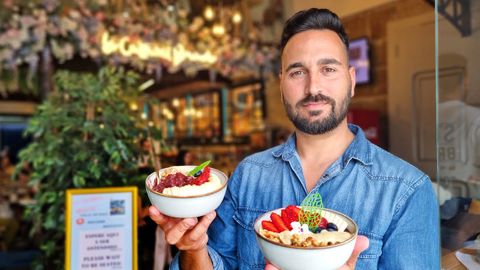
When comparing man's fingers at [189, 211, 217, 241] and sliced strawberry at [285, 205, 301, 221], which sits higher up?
sliced strawberry at [285, 205, 301, 221]

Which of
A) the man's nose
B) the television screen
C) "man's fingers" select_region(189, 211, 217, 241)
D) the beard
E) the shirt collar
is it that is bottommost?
"man's fingers" select_region(189, 211, 217, 241)

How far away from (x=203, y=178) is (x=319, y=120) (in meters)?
0.37

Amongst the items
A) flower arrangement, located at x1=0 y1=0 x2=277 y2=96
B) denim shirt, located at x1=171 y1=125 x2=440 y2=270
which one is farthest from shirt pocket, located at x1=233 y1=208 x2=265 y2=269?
flower arrangement, located at x1=0 y1=0 x2=277 y2=96

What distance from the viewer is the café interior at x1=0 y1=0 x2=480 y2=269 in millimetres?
1461

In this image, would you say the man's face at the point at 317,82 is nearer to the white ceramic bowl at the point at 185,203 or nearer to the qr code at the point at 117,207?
the white ceramic bowl at the point at 185,203

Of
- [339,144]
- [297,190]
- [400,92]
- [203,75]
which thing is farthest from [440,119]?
[203,75]

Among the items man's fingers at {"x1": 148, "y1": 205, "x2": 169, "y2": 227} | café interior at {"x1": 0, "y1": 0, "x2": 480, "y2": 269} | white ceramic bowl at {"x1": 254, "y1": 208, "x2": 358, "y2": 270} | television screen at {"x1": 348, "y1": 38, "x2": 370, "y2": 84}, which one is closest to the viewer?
white ceramic bowl at {"x1": 254, "y1": 208, "x2": 358, "y2": 270}

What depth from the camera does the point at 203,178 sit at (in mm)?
1142

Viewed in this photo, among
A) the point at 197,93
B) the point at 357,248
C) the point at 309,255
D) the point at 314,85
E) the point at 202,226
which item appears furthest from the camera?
the point at 197,93

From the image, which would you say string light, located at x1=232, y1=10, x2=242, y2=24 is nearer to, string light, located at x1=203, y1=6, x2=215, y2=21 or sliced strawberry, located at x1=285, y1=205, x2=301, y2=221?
string light, located at x1=203, y1=6, x2=215, y2=21

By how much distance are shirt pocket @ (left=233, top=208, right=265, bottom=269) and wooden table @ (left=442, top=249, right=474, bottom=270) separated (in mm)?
537

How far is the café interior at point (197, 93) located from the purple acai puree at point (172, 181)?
0.70 m

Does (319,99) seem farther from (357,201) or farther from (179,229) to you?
(179,229)

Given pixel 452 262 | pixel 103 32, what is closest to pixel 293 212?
pixel 452 262
